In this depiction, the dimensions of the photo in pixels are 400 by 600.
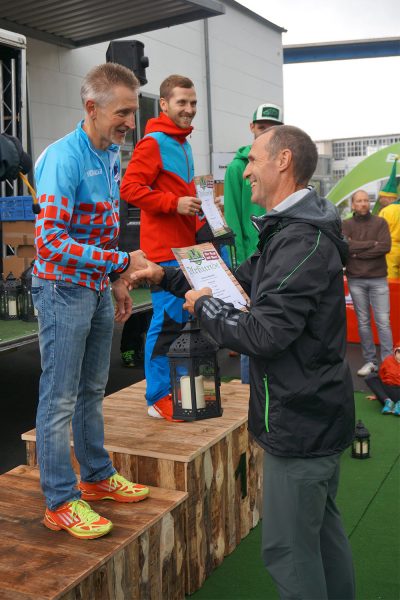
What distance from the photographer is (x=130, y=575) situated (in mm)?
2295

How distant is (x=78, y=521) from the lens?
2275 millimetres

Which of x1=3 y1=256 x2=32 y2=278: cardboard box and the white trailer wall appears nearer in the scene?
x1=3 y1=256 x2=32 y2=278: cardboard box

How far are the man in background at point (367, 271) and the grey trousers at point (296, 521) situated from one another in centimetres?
435

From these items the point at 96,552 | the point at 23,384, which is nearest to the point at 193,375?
the point at 96,552

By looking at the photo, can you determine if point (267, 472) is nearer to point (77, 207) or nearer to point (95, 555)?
point (95, 555)

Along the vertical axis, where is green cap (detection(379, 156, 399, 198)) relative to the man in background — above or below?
above

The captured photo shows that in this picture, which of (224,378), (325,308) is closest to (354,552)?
(325,308)

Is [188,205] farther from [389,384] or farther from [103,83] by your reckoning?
[389,384]

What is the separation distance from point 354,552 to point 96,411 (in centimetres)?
139

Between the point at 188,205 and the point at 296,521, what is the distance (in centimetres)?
169

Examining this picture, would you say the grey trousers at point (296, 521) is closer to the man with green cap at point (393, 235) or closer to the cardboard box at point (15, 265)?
the cardboard box at point (15, 265)

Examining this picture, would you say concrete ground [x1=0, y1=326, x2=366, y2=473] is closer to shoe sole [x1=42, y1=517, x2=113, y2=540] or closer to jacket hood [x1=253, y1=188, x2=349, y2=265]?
shoe sole [x1=42, y1=517, x2=113, y2=540]

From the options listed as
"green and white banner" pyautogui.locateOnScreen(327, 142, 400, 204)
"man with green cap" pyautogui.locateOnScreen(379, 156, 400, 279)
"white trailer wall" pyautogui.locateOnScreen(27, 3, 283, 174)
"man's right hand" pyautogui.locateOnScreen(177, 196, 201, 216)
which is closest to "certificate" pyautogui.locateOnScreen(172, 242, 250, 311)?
"man's right hand" pyautogui.locateOnScreen(177, 196, 201, 216)

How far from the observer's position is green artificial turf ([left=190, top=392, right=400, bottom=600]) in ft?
9.16
